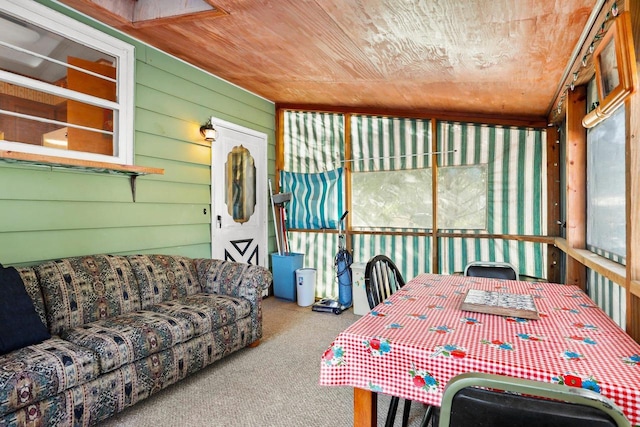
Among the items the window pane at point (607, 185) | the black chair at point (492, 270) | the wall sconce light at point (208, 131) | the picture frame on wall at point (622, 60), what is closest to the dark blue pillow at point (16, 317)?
the wall sconce light at point (208, 131)

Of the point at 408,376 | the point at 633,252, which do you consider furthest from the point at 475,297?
the point at 408,376

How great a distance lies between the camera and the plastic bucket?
470cm

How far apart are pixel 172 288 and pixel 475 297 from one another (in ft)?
8.00

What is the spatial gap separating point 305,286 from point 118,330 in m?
2.61

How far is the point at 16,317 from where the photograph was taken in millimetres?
2096

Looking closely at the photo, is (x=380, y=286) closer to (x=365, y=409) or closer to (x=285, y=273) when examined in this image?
(x=365, y=409)

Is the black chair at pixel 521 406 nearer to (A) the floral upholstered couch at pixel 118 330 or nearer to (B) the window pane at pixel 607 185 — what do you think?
(B) the window pane at pixel 607 185

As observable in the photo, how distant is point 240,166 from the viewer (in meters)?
4.71

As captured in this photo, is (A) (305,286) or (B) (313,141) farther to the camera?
(B) (313,141)

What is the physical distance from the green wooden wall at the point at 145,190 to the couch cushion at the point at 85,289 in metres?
0.28

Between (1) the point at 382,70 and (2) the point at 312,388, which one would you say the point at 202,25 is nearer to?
(1) the point at 382,70

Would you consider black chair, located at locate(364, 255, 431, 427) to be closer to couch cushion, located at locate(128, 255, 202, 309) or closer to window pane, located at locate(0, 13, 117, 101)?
couch cushion, located at locate(128, 255, 202, 309)

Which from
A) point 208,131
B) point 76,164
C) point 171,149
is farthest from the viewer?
point 208,131

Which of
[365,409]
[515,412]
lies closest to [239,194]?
[365,409]
